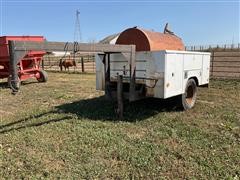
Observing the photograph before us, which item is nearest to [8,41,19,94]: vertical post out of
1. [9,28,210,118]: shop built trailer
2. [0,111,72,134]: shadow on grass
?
[9,28,210,118]: shop built trailer

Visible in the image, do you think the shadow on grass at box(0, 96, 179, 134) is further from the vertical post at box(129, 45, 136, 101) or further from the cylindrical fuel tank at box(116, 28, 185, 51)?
the cylindrical fuel tank at box(116, 28, 185, 51)

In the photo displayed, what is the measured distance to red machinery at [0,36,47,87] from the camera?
35.4 ft

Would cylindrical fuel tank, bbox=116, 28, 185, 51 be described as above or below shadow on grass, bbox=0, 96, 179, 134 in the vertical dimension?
above

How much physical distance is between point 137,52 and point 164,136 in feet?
6.60

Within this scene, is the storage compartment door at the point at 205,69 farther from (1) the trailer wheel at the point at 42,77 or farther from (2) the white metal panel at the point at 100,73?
(1) the trailer wheel at the point at 42,77

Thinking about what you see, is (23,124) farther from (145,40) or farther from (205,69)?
(205,69)

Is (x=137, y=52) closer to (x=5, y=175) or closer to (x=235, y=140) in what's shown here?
(x=235, y=140)

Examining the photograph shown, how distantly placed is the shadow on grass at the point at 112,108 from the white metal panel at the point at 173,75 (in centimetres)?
73

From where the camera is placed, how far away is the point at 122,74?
6.37 metres

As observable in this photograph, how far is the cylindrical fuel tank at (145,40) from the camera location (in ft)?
20.8

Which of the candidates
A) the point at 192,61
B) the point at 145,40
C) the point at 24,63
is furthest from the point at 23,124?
the point at 24,63

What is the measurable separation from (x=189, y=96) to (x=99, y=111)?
92.5 inches

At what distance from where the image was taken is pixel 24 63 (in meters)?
12.1

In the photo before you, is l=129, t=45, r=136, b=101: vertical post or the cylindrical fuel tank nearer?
l=129, t=45, r=136, b=101: vertical post
